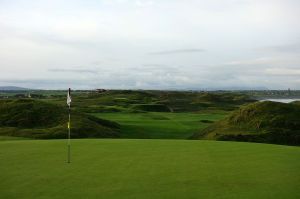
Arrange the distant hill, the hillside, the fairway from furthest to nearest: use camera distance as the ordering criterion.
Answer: the hillside
the distant hill
the fairway

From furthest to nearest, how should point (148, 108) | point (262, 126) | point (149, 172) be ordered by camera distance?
point (148, 108), point (262, 126), point (149, 172)

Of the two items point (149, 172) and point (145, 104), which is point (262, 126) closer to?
point (149, 172)

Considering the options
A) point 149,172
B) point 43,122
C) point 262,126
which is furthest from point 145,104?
point 149,172

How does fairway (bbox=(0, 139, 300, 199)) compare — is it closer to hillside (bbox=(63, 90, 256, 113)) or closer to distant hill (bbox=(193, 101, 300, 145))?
distant hill (bbox=(193, 101, 300, 145))

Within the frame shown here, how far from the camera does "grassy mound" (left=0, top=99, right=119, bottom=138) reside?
3838 centimetres

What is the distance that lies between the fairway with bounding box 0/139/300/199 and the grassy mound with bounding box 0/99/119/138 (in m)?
19.4

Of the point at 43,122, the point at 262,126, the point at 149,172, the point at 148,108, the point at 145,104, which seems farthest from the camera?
the point at 145,104

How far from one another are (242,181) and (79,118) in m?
34.7

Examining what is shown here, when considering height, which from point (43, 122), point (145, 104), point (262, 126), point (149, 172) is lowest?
point (43, 122)

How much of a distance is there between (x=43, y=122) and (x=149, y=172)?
3345 centimetres

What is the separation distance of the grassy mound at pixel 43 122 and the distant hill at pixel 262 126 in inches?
426

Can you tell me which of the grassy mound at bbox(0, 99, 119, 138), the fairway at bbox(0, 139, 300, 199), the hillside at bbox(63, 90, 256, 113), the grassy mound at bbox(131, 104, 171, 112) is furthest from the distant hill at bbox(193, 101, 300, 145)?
the grassy mound at bbox(131, 104, 171, 112)

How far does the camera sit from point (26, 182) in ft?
37.9

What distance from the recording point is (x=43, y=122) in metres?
44.4
